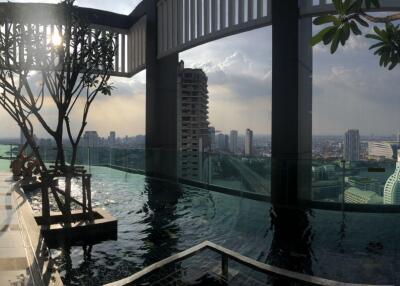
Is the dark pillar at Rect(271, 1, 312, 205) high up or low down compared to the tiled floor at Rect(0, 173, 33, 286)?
up

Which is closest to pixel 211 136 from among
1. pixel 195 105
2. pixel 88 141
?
pixel 195 105

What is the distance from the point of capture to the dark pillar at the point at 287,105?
9.25 metres

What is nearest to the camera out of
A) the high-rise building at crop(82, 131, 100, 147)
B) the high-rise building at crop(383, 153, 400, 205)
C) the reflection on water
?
the reflection on water

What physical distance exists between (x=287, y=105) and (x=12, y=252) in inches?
267

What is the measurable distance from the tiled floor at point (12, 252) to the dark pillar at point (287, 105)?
604cm

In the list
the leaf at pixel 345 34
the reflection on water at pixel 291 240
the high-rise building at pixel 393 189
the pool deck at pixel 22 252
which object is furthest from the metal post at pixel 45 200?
the high-rise building at pixel 393 189

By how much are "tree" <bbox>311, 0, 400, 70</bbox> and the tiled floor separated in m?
3.33

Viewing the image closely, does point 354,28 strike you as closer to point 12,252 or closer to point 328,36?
point 328,36

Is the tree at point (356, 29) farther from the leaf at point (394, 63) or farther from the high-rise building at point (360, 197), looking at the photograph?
the high-rise building at point (360, 197)

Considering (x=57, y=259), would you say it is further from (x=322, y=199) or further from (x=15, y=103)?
(x=322, y=199)

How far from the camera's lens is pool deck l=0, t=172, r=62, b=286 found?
3820 millimetres

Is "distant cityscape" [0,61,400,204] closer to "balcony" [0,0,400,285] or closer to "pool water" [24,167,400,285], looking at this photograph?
"balcony" [0,0,400,285]

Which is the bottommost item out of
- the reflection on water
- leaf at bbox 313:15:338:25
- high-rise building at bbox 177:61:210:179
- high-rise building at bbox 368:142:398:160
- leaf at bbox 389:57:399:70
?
the reflection on water

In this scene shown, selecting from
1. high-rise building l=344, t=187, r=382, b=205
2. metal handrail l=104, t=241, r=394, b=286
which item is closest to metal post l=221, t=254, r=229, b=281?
metal handrail l=104, t=241, r=394, b=286
